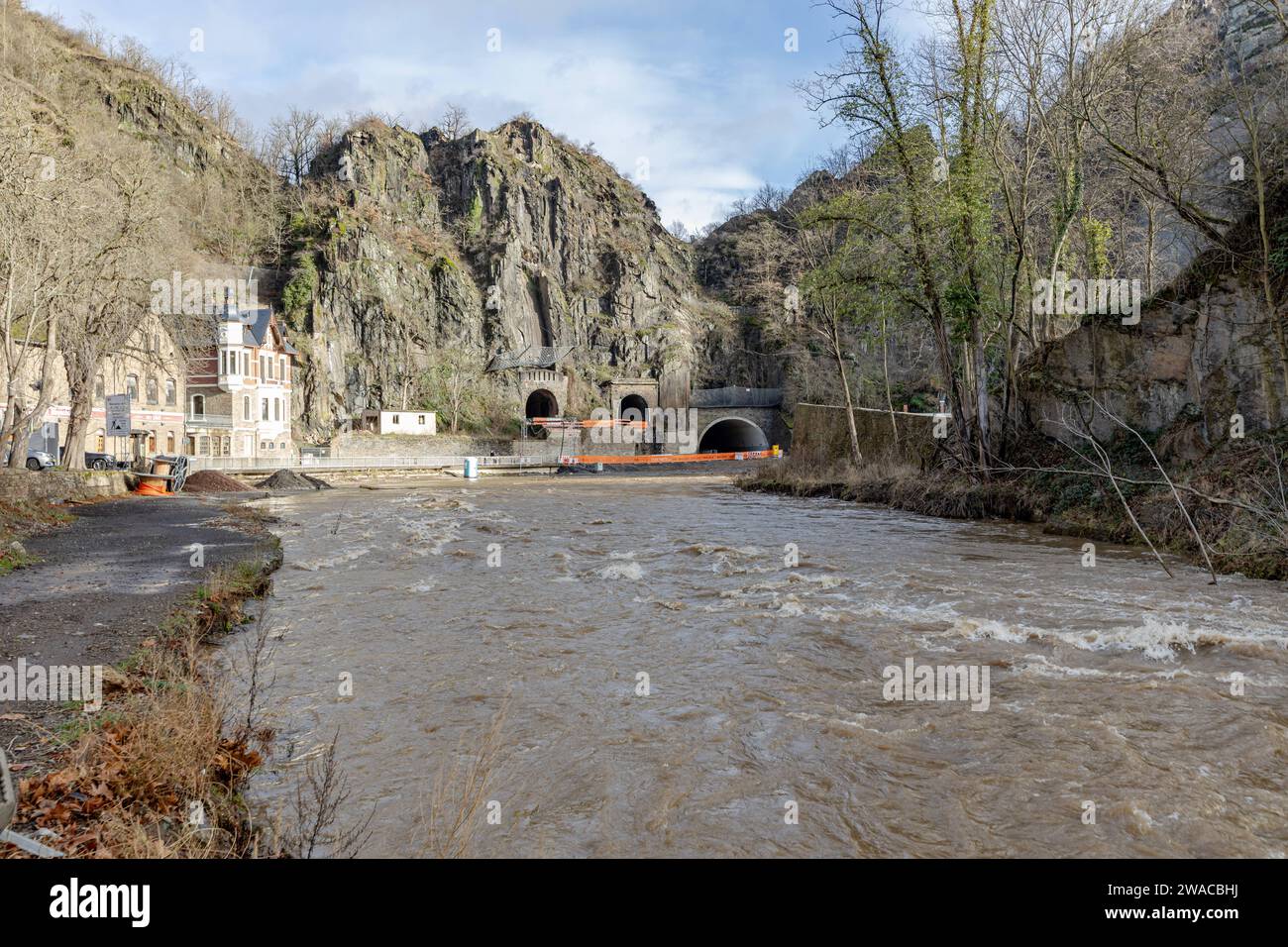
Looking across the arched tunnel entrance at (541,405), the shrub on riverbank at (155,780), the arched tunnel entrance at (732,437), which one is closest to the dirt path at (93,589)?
the shrub on riverbank at (155,780)

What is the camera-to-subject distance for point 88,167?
931 inches

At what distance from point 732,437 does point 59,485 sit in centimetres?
6838

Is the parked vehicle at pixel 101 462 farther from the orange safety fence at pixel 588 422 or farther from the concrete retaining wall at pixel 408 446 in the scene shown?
the orange safety fence at pixel 588 422

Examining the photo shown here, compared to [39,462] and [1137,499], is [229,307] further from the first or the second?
[1137,499]

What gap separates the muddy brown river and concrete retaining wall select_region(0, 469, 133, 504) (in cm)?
950

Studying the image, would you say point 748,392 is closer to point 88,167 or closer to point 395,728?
point 88,167

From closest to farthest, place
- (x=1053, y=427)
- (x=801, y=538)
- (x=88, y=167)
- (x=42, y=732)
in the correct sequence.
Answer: (x=42, y=732) → (x=801, y=538) → (x=1053, y=427) → (x=88, y=167)

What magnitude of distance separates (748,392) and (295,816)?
75127 millimetres

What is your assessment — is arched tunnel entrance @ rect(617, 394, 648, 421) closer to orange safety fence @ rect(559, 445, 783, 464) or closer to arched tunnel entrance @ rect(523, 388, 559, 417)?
arched tunnel entrance @ rect(523, 388, 559, 417)

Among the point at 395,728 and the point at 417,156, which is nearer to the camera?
the point at 395,728

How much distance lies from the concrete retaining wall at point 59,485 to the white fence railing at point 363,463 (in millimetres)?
15338

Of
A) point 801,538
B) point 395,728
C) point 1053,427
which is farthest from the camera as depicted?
point 1053,427
